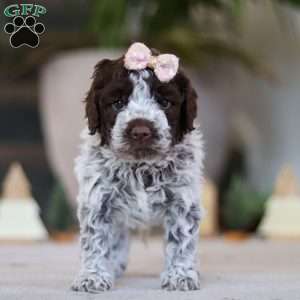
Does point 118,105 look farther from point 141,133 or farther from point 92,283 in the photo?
point 92,283

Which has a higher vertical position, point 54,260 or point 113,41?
point 113,41

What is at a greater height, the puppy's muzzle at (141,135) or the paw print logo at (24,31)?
the paw print logo at (24,31)

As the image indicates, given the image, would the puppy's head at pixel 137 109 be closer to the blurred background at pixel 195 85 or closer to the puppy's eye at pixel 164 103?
the puppy's eye at pixel 164 103

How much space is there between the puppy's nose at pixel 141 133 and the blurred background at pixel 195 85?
1.74m

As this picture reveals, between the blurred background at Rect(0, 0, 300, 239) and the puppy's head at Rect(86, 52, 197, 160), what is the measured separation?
1.57 meters

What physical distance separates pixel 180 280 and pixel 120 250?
1.15 ft

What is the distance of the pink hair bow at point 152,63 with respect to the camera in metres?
1.97

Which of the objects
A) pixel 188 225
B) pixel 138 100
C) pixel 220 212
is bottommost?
pixel 220 212

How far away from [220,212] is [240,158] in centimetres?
75

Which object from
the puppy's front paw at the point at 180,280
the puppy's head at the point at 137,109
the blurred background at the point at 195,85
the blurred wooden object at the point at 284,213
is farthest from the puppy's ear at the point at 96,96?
the blurred wooden object at the point at 284,213

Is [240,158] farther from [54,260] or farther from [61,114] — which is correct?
[54,260]

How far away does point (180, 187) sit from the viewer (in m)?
2.10

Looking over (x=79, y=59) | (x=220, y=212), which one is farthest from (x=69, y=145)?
(x=220, y=212)

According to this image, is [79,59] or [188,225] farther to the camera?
[79,59]
